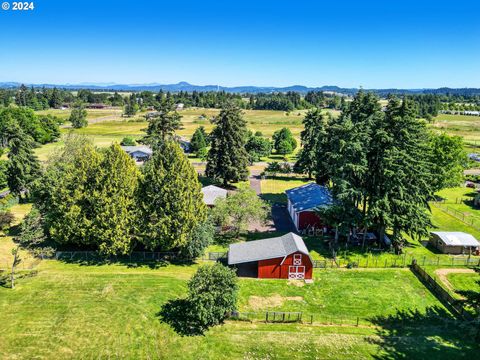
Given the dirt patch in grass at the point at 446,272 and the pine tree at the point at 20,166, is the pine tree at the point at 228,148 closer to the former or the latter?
the pine tree at the point at 20,166

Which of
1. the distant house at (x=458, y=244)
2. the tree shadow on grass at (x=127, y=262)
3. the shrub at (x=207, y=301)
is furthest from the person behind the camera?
the distant house at (x=458, y=244)

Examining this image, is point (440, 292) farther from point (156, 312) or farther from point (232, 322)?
point (156, 312)

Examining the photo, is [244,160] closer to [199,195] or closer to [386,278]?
[199,195]

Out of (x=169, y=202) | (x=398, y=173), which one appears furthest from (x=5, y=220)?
(x=398, y=173)

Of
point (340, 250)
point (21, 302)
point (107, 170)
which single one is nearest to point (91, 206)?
point (107, 170)

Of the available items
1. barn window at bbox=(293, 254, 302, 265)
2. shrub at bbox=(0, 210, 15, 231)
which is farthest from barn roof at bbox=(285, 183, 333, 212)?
shrub at bbox=(0, 210, 15, 231)

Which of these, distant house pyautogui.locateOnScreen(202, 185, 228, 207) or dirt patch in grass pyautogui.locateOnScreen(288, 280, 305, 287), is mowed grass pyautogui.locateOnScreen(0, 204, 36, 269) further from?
dirt patch in grass pyautogui.locateOnScreen(288, 280, 305, 287)

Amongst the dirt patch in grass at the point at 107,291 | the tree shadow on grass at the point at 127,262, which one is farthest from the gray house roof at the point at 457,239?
the dirt patch in grass at the point at 107,291
